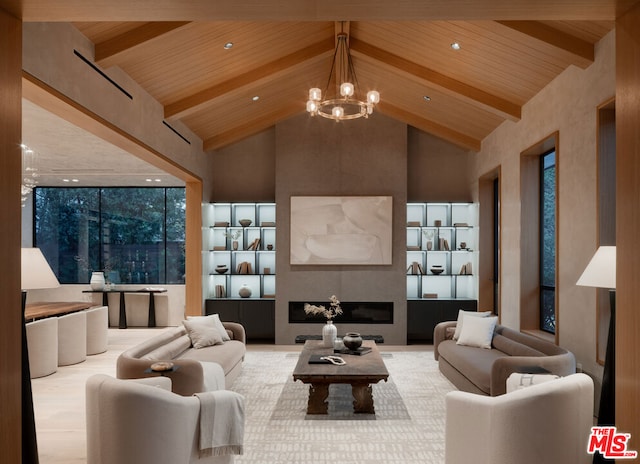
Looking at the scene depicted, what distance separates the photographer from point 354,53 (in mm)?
6758

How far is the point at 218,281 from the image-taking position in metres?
9.20

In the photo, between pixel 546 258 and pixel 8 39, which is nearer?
pixel 8 39

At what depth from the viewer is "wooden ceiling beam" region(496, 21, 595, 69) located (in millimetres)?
4520

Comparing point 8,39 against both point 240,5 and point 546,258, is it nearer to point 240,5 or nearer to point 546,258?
point 240,5

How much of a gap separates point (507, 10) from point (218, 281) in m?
7.50

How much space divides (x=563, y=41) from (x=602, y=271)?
2.26 m

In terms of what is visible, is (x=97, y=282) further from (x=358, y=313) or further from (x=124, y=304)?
(x=358, y=313)

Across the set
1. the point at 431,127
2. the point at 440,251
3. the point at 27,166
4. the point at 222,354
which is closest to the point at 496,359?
the point at 222,354

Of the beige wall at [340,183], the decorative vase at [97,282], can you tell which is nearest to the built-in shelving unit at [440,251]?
the beige wall at [340,183]

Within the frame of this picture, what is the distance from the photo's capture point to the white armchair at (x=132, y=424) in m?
2.83

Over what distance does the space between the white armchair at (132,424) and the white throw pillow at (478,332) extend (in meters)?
3.95

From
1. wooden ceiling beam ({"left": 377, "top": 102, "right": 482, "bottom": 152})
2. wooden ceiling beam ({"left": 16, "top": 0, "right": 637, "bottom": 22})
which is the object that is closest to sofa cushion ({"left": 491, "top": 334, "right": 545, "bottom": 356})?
wooden ceiling beam ({"left": 16, "top": 0, "right": 637, "bottom": 22})

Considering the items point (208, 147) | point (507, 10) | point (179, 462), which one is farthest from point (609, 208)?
point (208, 147)

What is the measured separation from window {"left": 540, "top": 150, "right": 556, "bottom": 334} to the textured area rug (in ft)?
4.77
